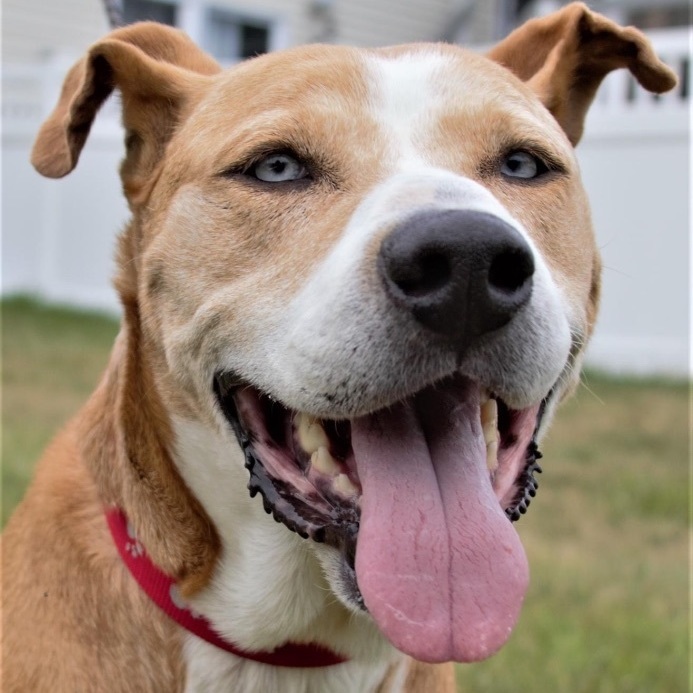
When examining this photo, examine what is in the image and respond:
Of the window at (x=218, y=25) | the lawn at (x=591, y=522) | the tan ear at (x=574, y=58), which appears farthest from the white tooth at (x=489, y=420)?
the window at (x=218, y=25)

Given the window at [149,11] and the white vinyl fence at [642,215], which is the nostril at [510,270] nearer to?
the white vinyl fence at [642,215]

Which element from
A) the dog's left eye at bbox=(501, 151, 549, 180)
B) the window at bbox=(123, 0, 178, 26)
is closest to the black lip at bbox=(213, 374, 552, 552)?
the dog's left eye at bbox=(501, 151, 549, 180)

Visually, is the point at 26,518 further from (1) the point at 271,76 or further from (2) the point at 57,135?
(1) the point at 271,76

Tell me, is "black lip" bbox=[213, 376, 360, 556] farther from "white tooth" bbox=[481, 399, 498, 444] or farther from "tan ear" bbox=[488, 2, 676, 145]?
"tan ear" bbox=[488, 2, 676, 145]

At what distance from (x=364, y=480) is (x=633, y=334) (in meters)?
9.29

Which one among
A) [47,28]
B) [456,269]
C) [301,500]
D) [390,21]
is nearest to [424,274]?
[456,269]

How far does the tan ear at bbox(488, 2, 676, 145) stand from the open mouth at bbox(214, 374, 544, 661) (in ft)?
4.13

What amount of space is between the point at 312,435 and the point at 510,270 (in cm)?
67

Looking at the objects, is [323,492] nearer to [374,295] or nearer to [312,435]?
[312,435]

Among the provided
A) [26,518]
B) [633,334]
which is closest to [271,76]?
[26,518]

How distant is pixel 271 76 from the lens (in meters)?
2.84

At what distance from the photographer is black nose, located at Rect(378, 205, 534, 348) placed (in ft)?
6.82

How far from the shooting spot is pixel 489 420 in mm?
2549

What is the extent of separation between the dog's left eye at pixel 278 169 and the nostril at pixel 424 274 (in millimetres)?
685
